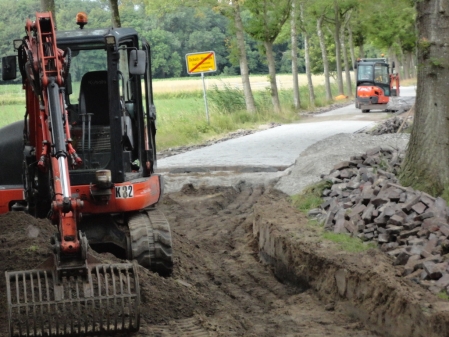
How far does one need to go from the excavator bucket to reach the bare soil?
0.26 meters

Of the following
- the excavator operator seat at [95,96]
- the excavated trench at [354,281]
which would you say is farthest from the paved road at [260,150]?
the excavator operator seat at [95,96]

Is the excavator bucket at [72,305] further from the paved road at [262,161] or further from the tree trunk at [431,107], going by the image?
the paved road at [262,161]

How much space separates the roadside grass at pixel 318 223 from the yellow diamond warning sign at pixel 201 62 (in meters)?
16.2

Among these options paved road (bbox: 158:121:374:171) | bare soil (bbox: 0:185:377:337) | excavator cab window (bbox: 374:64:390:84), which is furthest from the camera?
excavator cab window (bbox: 374:64:390:84)

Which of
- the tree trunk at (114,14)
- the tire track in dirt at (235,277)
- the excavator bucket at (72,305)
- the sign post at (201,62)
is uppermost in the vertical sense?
the tree trunk at (114,14)

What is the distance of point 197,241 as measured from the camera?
39.7 ft

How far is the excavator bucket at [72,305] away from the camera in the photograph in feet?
22.2

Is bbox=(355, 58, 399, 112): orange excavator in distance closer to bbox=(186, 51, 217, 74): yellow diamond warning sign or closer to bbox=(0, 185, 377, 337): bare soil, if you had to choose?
bbox=(186, 51, 217, 74): yellow diamond warning sign

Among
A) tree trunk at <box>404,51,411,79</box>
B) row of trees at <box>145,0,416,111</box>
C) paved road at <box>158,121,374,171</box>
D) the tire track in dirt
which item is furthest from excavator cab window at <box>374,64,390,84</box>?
tree trunk at <box>404,51,411,79</box>

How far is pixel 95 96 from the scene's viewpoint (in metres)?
9.09

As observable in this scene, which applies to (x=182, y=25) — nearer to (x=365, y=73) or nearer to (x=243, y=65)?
(x=365, y=73)

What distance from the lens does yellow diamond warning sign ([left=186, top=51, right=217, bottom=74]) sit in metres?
28.7

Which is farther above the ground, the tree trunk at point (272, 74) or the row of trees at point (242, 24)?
the row of trees at point (242, 24)

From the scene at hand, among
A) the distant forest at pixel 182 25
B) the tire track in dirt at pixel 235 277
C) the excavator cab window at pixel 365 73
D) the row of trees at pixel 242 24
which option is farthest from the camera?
the excavator cab window at pixel 365 73
